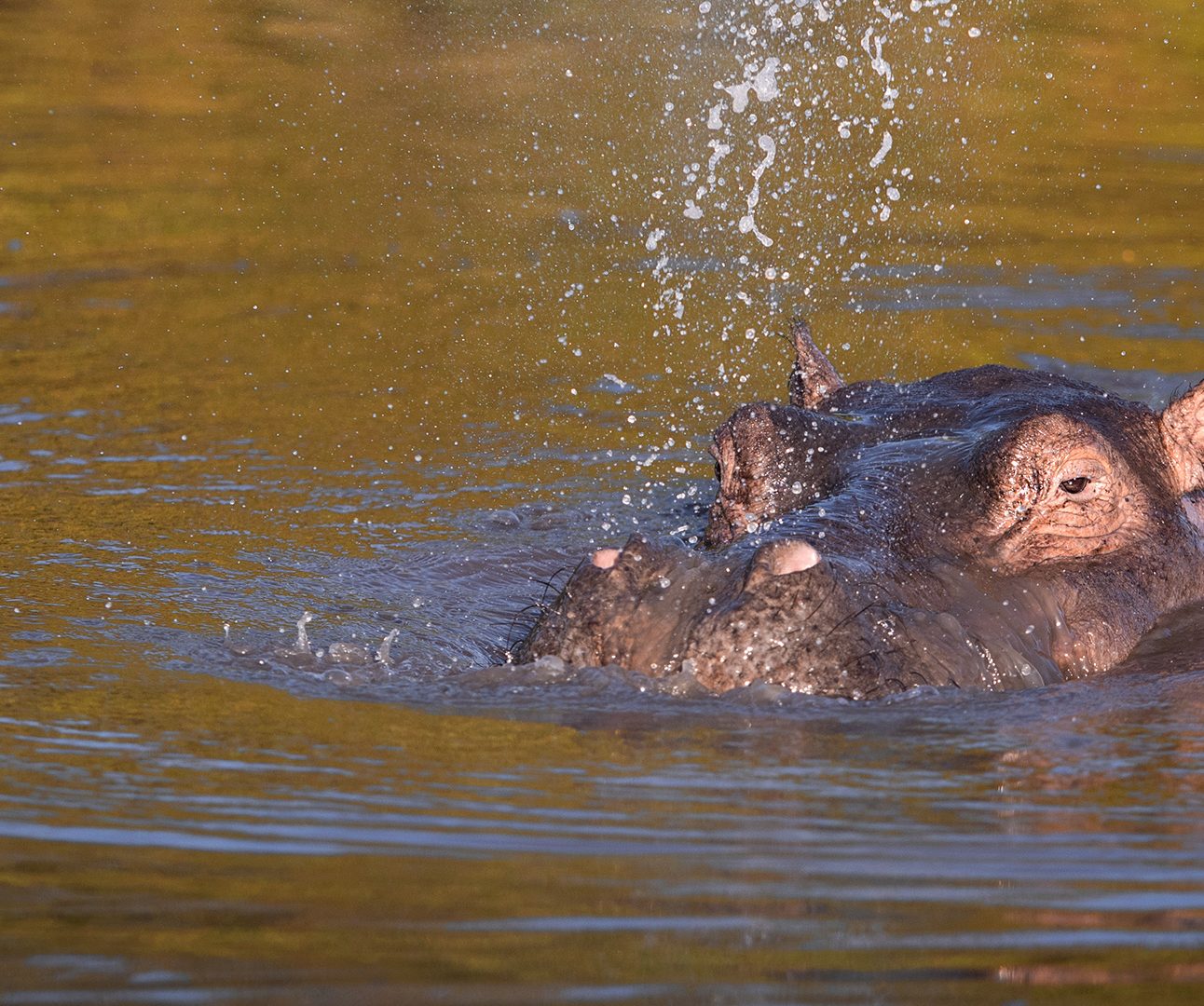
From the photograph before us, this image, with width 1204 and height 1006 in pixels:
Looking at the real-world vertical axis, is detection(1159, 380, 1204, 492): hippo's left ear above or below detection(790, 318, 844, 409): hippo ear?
below

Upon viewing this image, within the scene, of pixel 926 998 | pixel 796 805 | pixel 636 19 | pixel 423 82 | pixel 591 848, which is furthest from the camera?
pixel 636 19

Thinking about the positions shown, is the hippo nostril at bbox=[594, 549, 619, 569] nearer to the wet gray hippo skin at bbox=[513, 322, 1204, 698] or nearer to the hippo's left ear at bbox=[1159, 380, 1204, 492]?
the wet gray hippo skin at bbox=[513, 322, 1204, 698]

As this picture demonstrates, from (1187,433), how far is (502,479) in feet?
11.2

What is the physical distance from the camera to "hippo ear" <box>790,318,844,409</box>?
802 cm

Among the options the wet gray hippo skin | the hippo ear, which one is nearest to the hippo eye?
the wet gray hippo skin

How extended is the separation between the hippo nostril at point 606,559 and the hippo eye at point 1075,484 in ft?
5.42

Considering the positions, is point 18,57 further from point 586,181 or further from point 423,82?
point 586,181

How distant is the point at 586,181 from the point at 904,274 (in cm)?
359

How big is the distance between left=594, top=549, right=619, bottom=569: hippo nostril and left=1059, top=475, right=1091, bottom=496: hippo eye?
165cm

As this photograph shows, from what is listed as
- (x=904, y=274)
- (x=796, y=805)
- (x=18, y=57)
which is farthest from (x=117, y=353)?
(x=18, y=57)

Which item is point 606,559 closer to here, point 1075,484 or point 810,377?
point 1075,484

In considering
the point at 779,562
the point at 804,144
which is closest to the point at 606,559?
the point at 779,562

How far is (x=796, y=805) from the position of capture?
4.55 meters

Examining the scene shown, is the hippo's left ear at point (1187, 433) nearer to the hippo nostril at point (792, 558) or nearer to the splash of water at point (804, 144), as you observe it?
the hippo nostril at point (792, 558)
